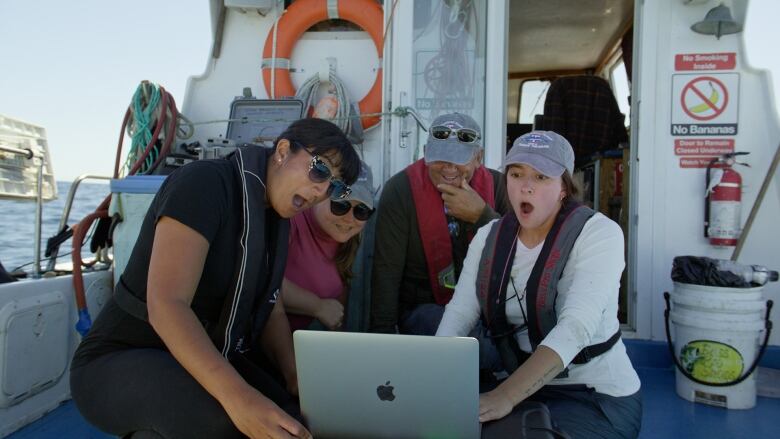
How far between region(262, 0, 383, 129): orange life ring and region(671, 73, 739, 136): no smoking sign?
6.21ft

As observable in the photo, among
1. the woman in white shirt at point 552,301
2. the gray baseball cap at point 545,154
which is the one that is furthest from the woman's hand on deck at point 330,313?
the gray baseball cap at point 545,154

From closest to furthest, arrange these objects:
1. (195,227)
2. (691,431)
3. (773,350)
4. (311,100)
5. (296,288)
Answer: (195,227)
(296,288)
(691,431)
(773,350)
(311,100)

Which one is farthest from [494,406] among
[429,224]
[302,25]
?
[302,25]

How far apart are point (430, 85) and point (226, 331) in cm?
232

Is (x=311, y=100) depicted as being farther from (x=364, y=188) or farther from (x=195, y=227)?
(x=195, y=227)

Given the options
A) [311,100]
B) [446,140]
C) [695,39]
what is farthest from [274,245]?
[695,39]

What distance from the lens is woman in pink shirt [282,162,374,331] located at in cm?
235

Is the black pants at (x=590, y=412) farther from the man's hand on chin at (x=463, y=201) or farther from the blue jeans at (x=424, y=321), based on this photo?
the man's hand on chin at (x=463, y=201)

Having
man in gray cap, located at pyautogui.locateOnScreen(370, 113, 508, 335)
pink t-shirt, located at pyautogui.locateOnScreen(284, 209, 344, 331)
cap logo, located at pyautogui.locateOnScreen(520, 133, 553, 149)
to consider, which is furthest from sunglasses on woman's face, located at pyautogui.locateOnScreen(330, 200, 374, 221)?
cap logo, located at pyautogui.locateOnScreen(520, 133, 553, 149)

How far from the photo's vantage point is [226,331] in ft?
5.26

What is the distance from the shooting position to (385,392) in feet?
4.19

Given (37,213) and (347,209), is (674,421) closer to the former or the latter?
(347,209)

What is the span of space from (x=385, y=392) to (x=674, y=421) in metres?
1.94

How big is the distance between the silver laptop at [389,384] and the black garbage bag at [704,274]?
2031 millimetres
